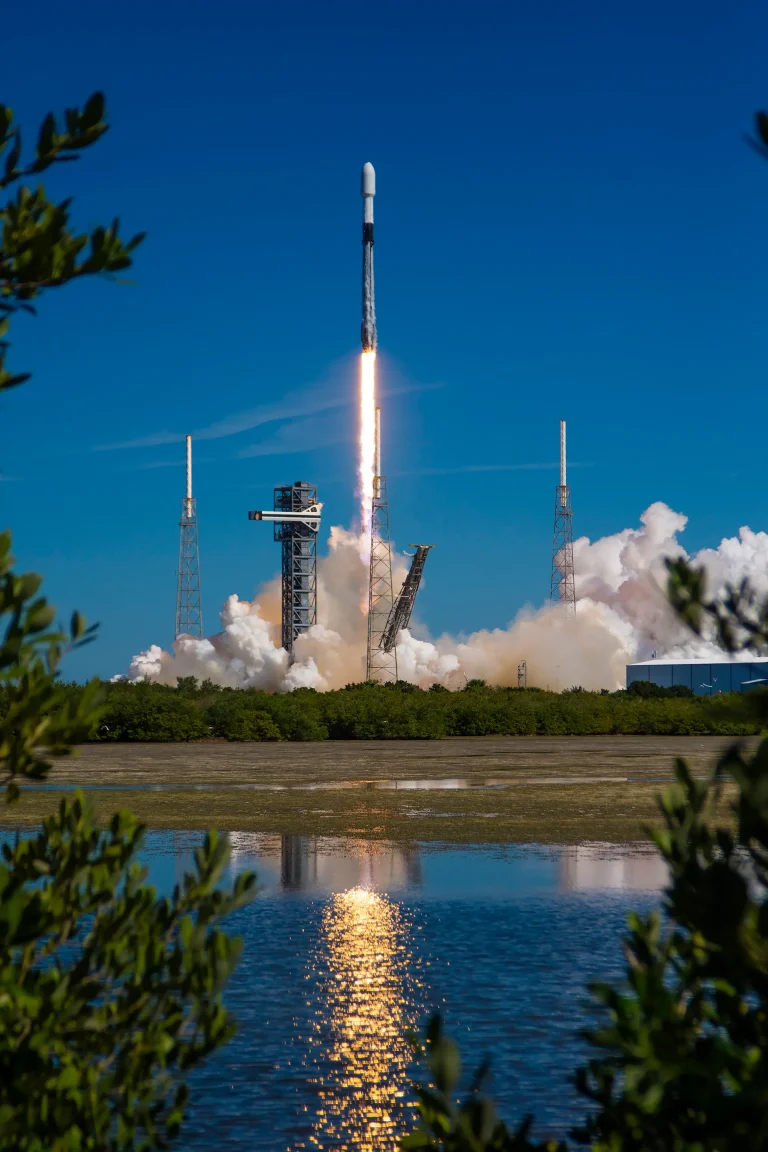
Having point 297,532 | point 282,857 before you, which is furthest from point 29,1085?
point 297,532

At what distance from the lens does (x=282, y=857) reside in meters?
23.5

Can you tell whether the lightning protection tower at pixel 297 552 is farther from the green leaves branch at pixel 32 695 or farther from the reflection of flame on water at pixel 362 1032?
the green leaves branch at pixel 32 695

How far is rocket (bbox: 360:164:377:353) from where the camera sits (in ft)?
278

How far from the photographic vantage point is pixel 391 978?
1420 cm

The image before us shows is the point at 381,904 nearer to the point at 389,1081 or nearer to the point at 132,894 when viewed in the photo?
the point at 389,1081

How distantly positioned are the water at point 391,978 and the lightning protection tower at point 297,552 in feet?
279

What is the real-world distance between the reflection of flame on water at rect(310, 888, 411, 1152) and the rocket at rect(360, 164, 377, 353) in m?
69.5

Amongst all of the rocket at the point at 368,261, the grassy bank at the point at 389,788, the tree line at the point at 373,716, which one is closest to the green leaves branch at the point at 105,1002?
the grassy bank at the point at 389,788

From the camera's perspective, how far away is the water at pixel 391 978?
32.9 feet

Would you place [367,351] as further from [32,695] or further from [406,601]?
[32,695]

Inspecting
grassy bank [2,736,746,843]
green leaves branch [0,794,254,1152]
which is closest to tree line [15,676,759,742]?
grassy bank [2,736,746,843]

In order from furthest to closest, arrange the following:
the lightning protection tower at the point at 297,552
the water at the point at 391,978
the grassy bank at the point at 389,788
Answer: the lightning protection tower at the point at 297,552 → the grassy bank at the point at 389,788 → the water at the point at 391,978

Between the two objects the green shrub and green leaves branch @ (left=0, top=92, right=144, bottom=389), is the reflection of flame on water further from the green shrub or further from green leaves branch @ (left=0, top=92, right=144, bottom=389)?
the green shrub

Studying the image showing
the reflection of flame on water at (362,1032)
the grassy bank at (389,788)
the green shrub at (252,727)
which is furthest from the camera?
the green shrub at (252,727)
